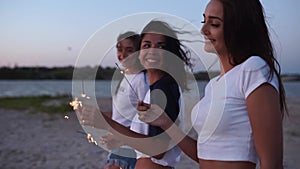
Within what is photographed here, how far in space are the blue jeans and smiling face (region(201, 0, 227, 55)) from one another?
46.2 inches

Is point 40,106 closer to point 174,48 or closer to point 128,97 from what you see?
point 128,97

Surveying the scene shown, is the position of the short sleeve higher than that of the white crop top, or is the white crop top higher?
the short sleeve

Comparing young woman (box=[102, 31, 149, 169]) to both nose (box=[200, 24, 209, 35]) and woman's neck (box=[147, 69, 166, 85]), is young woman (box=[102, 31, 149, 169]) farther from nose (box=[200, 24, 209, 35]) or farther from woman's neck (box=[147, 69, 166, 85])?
nose (box=[200, 24, 209, 35])

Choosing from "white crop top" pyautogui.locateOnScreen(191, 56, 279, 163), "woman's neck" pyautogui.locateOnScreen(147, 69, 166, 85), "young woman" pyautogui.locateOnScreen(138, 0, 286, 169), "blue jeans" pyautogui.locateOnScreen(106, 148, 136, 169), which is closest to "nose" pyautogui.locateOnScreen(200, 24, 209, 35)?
"young woman" pyautogui.locateOnScreen(138, 0, 286, 169)

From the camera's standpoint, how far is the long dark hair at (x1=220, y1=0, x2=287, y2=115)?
1630mm

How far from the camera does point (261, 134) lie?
4.89ft

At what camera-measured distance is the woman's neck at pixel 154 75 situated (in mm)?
2406

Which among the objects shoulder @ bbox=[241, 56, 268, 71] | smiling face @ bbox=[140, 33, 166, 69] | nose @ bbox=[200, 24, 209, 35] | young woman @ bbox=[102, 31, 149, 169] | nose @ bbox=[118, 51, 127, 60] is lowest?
young woman @ bbox=[102, 31, 149, 169]

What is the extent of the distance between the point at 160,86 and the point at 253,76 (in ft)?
2.80

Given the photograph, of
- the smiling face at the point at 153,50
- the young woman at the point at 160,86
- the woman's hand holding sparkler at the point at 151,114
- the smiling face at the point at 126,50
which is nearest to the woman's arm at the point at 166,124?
the woman's hand holding sparkler at the point at 151,114

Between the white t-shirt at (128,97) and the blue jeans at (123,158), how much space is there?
9.7 inches

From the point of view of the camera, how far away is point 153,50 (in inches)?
96.0

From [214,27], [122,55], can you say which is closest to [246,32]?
[214,27]

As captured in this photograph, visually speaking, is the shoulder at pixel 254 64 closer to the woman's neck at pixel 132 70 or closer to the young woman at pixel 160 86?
the young woman at pixel 160 86
